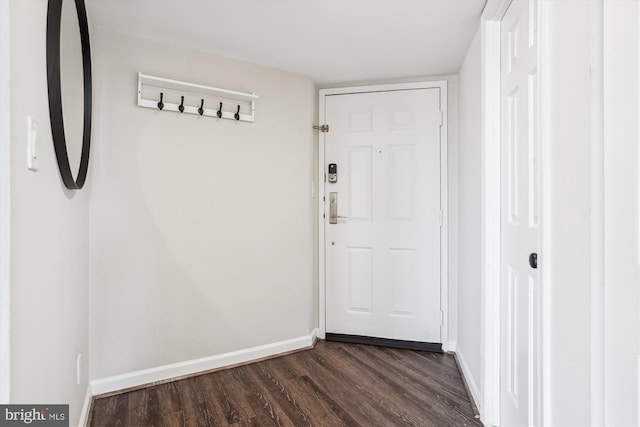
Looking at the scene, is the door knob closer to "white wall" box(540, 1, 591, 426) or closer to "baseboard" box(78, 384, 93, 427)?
"white wall" box(540, 1, 591, 426)

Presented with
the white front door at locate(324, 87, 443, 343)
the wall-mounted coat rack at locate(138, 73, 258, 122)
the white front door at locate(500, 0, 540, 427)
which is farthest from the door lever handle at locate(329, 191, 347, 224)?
the white front door at locate(500, 0, 540, 427)

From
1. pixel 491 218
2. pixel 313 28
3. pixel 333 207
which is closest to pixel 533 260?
pixel 491 218

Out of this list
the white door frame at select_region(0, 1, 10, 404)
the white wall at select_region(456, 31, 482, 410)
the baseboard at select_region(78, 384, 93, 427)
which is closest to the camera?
the white door frame at select_region(0, 1, 10, 404)

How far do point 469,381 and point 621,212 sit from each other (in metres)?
1.77

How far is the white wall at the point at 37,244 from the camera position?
2.67 ft

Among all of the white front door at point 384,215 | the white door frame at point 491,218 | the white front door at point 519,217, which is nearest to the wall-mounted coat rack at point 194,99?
the white front door at point 384,215

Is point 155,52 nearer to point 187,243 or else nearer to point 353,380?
point 187,243

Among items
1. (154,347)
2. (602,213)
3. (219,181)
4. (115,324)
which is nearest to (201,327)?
(154,347)

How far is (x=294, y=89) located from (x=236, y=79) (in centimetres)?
49

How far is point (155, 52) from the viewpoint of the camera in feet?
7.56

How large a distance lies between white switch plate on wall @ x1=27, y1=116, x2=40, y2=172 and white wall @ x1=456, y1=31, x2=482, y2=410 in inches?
74.8

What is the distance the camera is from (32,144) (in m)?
0.90

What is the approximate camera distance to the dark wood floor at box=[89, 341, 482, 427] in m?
1.90

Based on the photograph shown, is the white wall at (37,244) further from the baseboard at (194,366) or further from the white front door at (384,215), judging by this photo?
the white front door at (384,215)
